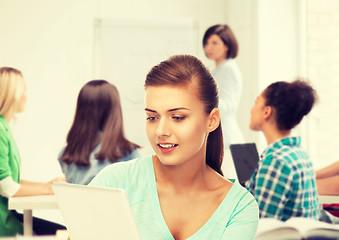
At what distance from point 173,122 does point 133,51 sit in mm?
3184

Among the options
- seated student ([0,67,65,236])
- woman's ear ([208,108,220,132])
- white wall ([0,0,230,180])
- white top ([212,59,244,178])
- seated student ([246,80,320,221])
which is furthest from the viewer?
white wall ([0,0,230,180])

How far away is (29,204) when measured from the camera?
6.91 ft

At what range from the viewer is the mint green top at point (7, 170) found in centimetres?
218


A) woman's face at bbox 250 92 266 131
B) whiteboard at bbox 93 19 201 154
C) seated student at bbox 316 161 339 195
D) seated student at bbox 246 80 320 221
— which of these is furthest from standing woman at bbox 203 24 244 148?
seated student at bbox 246 80 320 221

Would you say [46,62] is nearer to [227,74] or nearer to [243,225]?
[227,74]

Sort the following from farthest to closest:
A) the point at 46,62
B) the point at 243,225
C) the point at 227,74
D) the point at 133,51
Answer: the point at 46,62
the point at 133,51
the point at 227,74
the point at 243,225

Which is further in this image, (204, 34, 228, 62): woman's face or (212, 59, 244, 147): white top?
(204, 34, 228, 62): woman's face

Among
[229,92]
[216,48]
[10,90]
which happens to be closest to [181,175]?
[10,90]

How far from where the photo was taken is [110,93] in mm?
2338

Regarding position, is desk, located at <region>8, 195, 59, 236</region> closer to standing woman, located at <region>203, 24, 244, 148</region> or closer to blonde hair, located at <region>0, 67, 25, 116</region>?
blonde hair, located at <region>0, 67, 25, 116</region>

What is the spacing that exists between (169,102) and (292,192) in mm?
915

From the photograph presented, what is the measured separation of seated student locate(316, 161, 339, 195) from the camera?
2197 mm

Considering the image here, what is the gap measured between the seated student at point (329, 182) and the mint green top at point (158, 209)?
4.16 feet

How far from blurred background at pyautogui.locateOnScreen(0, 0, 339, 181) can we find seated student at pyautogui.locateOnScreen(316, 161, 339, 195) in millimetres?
1554
